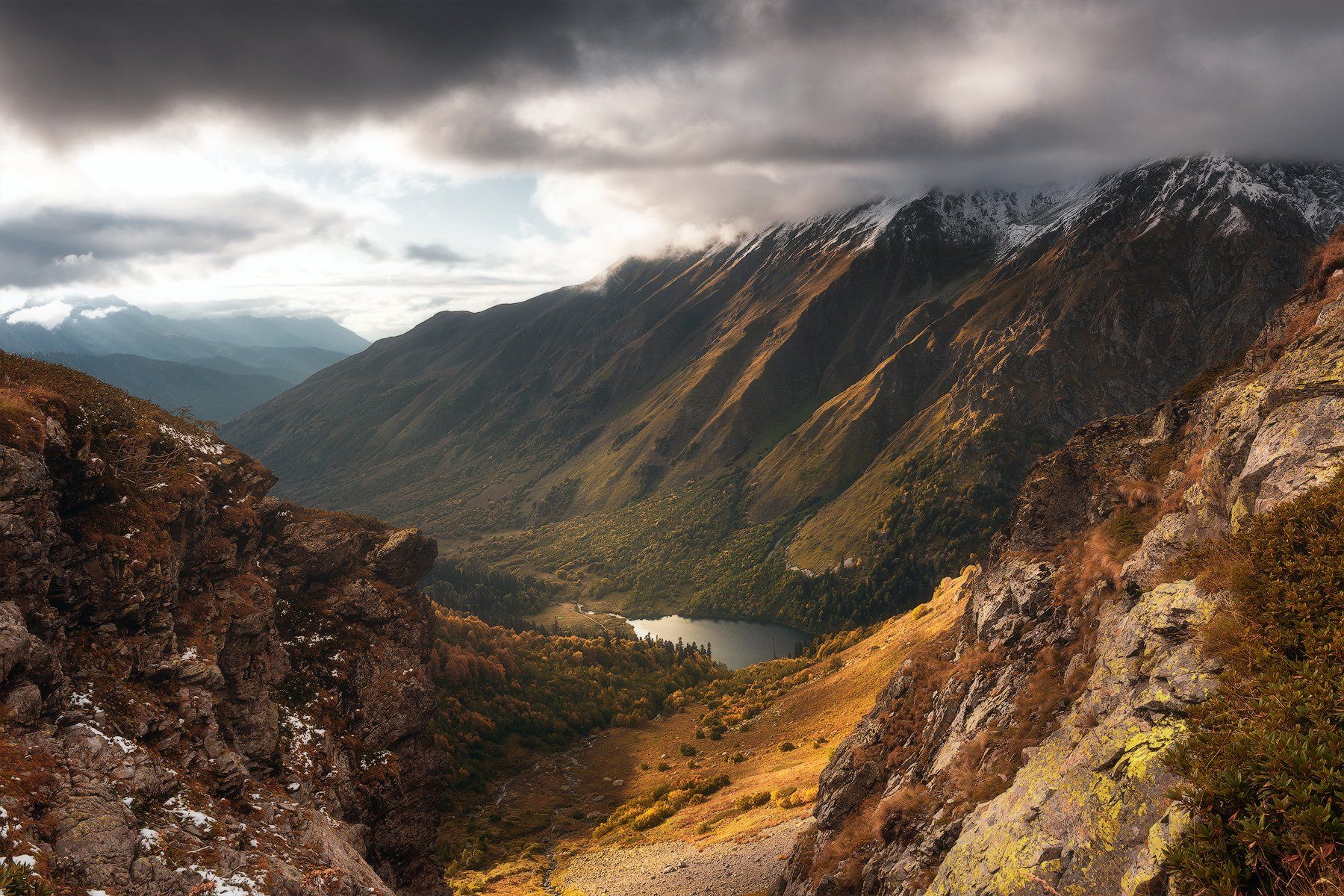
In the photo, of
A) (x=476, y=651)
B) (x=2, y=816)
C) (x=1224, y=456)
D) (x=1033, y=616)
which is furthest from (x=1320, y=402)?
(x=476, y=651)

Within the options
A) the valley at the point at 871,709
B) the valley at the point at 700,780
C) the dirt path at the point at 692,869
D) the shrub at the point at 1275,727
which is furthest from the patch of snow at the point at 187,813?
the valley at the point at 700,780

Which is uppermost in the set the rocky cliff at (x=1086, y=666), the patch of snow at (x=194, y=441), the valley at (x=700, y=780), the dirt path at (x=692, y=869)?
the patch of snow at (x=194, y=441)

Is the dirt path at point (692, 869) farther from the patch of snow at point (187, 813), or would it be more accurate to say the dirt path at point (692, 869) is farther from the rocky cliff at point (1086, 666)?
the patch of snow at point (187, 813)

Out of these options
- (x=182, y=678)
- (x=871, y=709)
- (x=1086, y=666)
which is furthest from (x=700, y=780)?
(x=1086, y=666)

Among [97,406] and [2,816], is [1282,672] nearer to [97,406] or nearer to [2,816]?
[2,816]

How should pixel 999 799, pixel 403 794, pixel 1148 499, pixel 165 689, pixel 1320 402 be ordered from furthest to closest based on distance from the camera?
pixel 403 794 < pixel 165 689 < pixel 1148 499 < pixel 999 799 < pixel 1320 402

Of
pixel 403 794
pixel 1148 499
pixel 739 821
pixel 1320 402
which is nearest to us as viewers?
pixel 1320 402

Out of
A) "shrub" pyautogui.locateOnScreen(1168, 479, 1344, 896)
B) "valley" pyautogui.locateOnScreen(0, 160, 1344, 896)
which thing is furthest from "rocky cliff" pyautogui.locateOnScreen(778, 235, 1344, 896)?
"shrub" pyautogui.locateOnScreen(1168, 479, 1344, 896)

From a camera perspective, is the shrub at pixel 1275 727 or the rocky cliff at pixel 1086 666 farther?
the rocky cliff at pixel 1086 666

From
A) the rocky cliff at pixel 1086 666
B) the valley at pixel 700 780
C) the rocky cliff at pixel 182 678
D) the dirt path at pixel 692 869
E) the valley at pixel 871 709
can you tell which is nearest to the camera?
the valley at pixel 871 709
